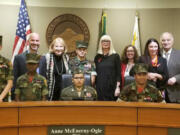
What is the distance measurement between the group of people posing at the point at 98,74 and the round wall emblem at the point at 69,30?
1.48m

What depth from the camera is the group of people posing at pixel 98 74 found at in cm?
278

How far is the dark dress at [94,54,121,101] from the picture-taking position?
3529 mm

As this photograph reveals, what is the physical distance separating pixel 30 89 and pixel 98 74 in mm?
1099

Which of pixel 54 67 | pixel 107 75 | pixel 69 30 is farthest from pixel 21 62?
pixel 69 30

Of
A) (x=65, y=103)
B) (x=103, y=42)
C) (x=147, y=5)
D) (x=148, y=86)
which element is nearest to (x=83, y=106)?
(x=65, y=103)

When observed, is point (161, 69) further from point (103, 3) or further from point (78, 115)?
point (103, 3)

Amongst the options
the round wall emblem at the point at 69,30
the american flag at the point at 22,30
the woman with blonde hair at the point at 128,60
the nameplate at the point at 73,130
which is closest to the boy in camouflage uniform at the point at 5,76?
the nameplate at the point at 73,130

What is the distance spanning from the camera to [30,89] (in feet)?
9.11

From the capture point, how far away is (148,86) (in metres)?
2.78

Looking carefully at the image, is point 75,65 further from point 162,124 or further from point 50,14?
point 50,14

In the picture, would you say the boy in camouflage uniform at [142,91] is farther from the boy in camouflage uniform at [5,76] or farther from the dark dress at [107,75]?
the boy in camouflage uniform at [5,76]

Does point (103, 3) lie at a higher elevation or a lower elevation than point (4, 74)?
higher

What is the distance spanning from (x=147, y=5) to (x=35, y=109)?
3.59m

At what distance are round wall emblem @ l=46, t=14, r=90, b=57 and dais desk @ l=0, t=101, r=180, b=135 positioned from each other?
2.85m
